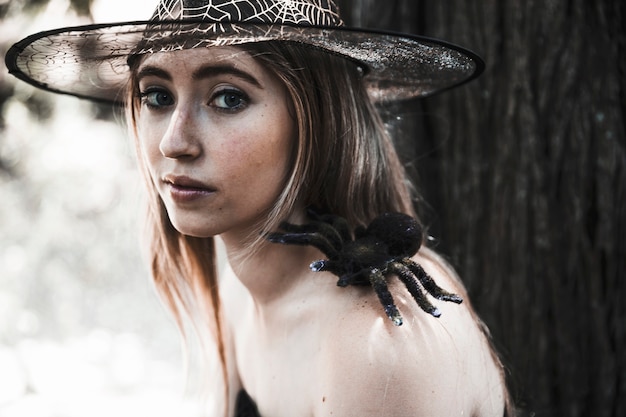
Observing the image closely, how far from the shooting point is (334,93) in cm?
192

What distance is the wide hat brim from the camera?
1.63 meters

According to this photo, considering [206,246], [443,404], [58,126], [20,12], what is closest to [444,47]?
[443,404]

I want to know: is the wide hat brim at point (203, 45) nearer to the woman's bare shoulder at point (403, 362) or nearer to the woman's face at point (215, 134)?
the woman's face at point (215, 134)

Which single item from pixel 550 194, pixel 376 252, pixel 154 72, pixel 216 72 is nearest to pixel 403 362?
pixel 376 252

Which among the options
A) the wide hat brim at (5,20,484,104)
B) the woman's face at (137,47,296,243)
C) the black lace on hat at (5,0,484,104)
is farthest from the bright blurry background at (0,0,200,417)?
the woman's face at (137,47,296,243)

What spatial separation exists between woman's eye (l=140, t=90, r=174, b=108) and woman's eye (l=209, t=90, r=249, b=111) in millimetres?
148

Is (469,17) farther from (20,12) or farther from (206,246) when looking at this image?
(20,12)

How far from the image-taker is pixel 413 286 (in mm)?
1712

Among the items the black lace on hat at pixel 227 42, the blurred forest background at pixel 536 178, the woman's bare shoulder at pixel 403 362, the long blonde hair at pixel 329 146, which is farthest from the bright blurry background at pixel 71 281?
the woman's bare shoulder at pixel 403 362

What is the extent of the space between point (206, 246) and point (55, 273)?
9.45ft

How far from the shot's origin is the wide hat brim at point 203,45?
163 cm

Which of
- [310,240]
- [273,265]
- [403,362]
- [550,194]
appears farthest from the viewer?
[550,194]

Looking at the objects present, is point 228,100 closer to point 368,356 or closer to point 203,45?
point 203,45

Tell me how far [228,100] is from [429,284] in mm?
663
